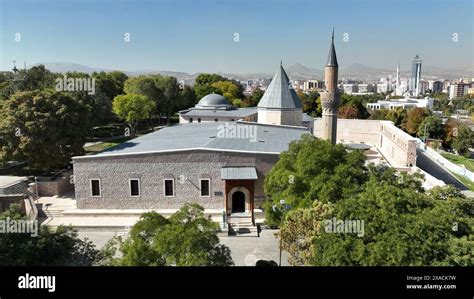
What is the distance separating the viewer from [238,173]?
17.6 meters

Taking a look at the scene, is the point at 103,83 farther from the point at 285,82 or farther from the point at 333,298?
the point at 333,298

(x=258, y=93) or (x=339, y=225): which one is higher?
(x=258, y=93)

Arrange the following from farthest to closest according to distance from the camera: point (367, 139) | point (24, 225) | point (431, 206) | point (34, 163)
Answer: point (367, 139)
point (34, 163)
point (431, 206)
point (24, 225)

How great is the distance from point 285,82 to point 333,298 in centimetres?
2494

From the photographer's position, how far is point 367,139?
139 ft

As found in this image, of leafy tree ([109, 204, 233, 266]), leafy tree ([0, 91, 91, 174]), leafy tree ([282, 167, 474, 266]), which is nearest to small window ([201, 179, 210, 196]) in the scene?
leafy tree ([282, 167, 474, 266])

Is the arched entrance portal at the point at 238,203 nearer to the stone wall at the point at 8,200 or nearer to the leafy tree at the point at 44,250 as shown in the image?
the leafy tree at the point at 44,250

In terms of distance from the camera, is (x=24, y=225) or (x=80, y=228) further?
(x=80, y=228)

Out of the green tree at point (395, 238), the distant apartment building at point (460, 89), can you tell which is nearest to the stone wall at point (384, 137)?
the green tree at point (395, 238)

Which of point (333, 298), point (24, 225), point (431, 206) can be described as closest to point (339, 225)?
point (431, 206)

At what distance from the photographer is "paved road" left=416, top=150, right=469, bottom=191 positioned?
2703 centimetres

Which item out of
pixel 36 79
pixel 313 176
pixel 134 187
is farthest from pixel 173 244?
pixel 36 79

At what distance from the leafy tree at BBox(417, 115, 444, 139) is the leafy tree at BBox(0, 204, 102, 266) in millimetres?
45252

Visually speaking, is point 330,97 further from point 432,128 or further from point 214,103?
point 432,128
